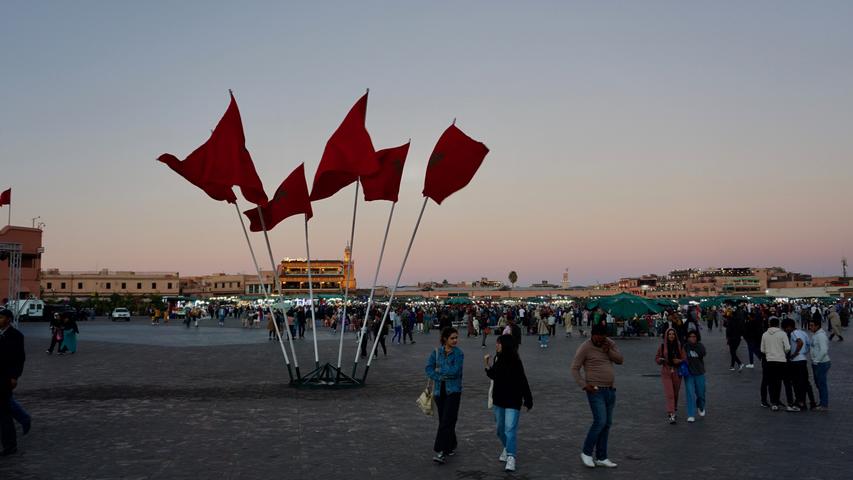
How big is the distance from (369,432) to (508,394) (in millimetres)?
2833

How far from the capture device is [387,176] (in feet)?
45.8

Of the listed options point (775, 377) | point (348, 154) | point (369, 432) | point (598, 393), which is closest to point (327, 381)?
point (348, 154)

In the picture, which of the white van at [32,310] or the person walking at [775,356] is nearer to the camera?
the person walking at [775,356]

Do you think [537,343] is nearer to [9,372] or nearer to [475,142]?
[475,142]

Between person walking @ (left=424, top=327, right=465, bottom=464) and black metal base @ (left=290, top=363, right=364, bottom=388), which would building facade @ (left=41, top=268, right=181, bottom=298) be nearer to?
black metal base @ (left=290, top=363, right=364, bottom=388)

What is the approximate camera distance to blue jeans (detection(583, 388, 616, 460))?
720 cm

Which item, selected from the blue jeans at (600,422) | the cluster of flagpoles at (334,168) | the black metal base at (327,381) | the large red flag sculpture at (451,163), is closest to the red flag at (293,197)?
the cluster of flagpoles at (334,168)

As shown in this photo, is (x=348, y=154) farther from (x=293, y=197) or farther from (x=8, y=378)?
(x=8, y=378)

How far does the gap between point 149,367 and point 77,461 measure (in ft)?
37.6

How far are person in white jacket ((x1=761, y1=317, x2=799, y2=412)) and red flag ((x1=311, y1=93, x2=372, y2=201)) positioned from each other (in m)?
7.23

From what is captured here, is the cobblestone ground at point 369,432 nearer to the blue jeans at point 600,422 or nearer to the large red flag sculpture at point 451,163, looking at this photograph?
the blue jeans at point 600,422

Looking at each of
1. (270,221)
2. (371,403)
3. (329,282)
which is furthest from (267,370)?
(329,282)

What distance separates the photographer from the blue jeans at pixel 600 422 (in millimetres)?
7195

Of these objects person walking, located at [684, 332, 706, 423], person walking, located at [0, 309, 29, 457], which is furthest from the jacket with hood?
person walking, located at [0, 309, 29, 457]
